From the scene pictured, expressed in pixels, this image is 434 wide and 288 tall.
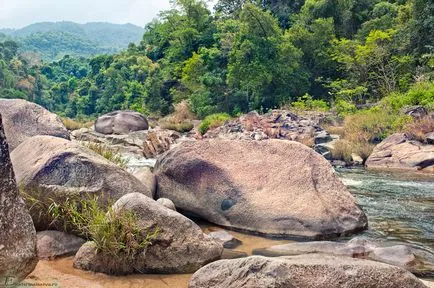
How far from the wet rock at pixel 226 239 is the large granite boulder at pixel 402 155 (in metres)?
9.56

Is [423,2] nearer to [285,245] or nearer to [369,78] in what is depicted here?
[369,78]

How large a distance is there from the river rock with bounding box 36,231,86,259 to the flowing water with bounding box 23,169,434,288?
16 cm

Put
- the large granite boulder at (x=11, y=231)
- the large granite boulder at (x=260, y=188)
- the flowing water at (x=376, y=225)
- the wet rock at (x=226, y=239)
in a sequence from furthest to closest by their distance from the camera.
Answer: the large granite boulder at (x=260, y=188), the wet rock at (x=226, y=239), the flowing water at (x=376, y=225), the large granite boulder at (x=11, y=231)

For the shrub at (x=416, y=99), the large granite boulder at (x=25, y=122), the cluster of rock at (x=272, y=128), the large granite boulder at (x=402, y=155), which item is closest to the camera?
the large granite boulder at (x=25, y=122)

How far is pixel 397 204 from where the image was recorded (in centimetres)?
957

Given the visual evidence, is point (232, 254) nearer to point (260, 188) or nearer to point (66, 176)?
point (260, 188)

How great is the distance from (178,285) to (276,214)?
106 inches

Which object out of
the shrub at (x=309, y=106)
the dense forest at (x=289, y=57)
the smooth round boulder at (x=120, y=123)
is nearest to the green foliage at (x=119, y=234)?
the dense forest at (x=289, y=57)

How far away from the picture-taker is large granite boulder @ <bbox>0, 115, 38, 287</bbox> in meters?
3.43

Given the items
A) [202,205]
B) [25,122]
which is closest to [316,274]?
[202,205]

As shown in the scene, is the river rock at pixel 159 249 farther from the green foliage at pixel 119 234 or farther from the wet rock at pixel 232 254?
the wet rock at pixel 232 254

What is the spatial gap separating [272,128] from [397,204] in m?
13.3

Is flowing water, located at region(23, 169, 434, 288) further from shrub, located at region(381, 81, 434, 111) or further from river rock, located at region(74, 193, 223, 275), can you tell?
shrub, located at region(381, 81, 434, 111)

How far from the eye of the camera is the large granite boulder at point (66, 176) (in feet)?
20.6
